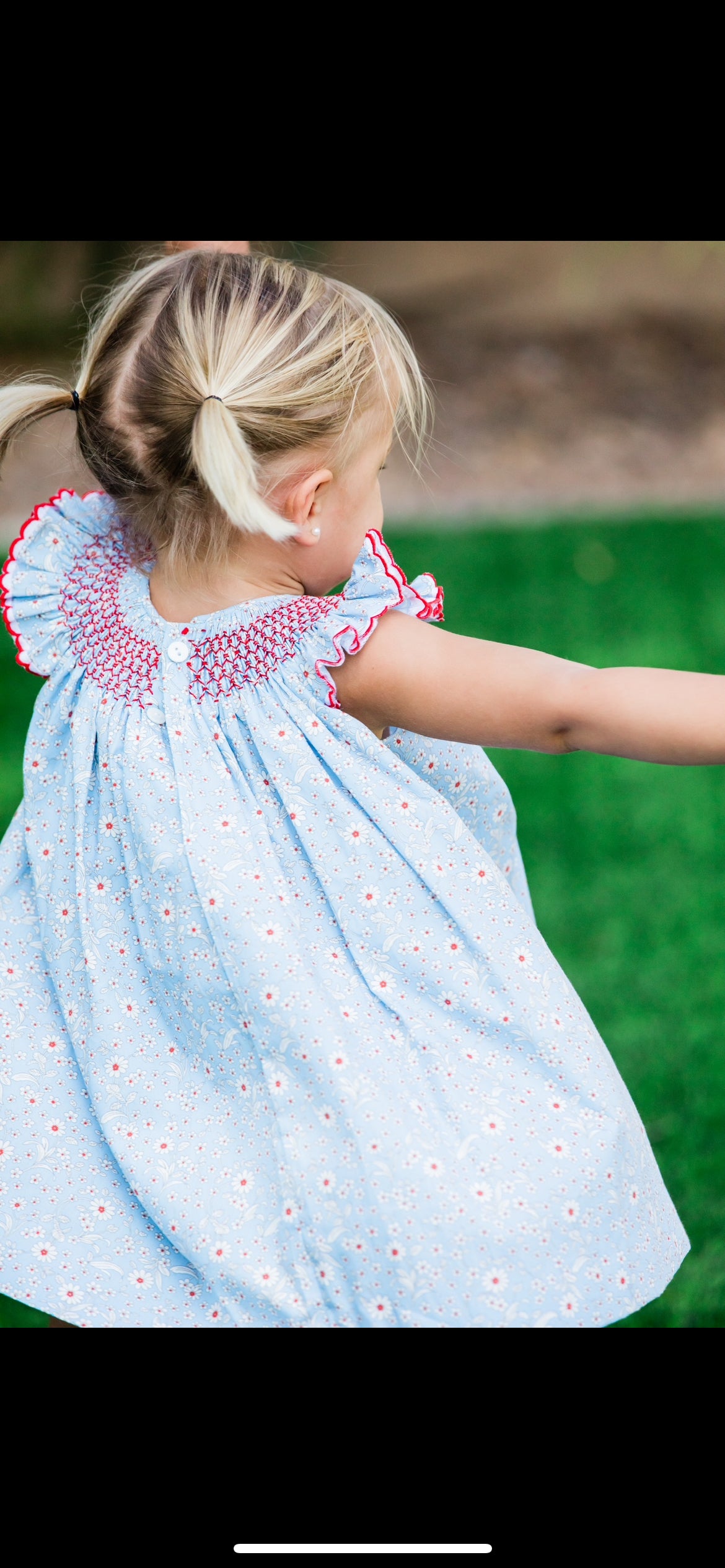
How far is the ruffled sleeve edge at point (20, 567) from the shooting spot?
5.40 feet

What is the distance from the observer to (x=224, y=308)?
1435 millimetres

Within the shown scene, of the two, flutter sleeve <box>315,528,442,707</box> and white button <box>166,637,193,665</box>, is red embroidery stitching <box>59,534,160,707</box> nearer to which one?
white button <box>166,637,193,665</box>

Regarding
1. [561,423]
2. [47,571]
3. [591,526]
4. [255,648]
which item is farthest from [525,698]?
[561,423]

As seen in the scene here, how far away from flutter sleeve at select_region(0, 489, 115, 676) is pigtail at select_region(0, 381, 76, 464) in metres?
0.12

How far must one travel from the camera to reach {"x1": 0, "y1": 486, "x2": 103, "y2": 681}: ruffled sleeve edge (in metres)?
1.64

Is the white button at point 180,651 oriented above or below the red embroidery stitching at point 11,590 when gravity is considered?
below

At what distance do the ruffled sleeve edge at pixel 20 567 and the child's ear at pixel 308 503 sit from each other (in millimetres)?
357

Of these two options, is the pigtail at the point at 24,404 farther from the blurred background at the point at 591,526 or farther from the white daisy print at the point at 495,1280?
the white daisy print at the point at 495,1280

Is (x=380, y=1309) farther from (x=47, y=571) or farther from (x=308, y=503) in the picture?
(x=47, y=571)

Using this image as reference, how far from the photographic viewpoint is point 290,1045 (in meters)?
1.36

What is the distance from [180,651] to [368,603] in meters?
0.23

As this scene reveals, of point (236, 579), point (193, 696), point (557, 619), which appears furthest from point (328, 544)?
point (557, 619)

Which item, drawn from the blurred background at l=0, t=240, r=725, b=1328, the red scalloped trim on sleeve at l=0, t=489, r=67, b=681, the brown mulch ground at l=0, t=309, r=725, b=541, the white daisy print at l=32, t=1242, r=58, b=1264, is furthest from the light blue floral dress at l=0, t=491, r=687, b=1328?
the brown mulch ground at l=0, t=309, r=725, b=541

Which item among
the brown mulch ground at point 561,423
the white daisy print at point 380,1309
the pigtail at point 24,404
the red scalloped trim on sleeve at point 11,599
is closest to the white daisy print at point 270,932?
the white daisy print at point 380,1309
